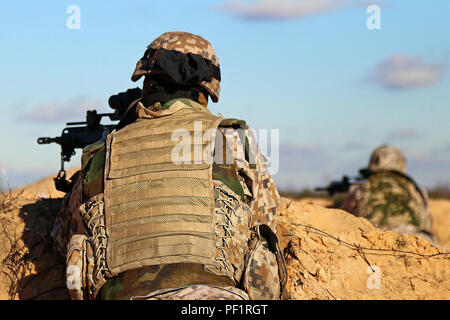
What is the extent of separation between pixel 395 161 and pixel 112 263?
9516mm

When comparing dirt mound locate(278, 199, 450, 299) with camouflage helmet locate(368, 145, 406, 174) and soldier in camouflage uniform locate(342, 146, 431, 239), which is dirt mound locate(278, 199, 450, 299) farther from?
camouflage helmet locate(368, 145, 406, 174)

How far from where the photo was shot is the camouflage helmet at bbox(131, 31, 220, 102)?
6070mm

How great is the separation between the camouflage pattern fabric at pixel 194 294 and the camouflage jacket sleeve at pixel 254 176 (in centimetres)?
84

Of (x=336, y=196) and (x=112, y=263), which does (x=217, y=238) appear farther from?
(x=336, y=196)

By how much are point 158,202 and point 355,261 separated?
2.35 metres

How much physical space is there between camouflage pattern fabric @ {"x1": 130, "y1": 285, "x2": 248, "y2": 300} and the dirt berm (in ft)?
5.29

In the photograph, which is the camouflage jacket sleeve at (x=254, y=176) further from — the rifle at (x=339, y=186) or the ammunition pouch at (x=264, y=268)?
the rifle at (x=339, y=186)

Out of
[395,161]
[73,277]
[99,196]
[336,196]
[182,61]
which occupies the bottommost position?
[73,277]

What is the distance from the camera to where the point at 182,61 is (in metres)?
5.91

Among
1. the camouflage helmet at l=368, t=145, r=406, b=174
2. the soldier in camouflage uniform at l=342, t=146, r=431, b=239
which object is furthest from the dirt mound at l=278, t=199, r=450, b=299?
the camouflage helmet at l=368, t=145, r=406, b=174

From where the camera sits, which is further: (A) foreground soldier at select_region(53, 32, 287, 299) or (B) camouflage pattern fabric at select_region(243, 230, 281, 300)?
(B) camouflage pattern fabric at select_region(243, 230, 281, 300)

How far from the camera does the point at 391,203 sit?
12.2m

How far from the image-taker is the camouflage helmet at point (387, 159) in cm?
1398
